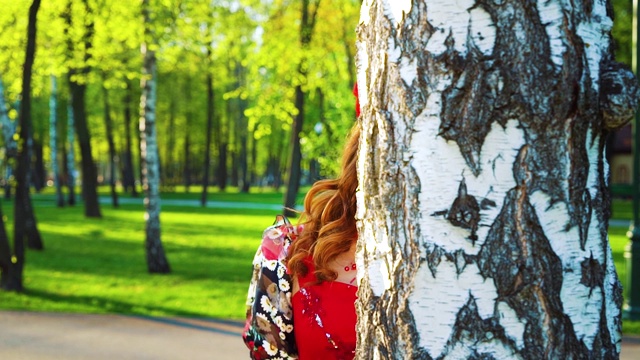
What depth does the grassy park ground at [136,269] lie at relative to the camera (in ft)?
32.9

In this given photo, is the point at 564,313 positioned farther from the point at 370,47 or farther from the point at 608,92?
the point at 370,47

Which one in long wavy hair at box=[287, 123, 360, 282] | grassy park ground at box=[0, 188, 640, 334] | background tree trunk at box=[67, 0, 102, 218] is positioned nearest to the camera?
long wavy hair at box=[287, 123, 360, 282]

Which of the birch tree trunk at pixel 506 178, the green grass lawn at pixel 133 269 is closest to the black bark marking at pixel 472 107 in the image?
the birch tree trunk at pixel 506 178

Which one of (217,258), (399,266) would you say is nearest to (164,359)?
(399,266)

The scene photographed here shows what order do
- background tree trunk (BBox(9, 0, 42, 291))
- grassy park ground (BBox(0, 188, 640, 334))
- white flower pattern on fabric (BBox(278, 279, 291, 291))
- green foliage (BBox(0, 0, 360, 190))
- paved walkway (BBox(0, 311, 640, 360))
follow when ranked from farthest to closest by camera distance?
green foliage (BBox(0, 0, 360, 190)), background tree trunk (BBox(9, 0, 42, 291)), grassy park ground (BBox(0, 188, 640, 334)), paved walkway (BBox(0, 311, 640, 360)), white flower pattern on fabric (BBox(278, 279, 291, 291))

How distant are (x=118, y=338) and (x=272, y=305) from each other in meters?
6.31

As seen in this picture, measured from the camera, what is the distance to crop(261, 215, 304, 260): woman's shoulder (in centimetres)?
217

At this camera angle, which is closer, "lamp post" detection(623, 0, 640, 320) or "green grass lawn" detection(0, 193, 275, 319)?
"lamp post" detection(623, 0, 640, 320)

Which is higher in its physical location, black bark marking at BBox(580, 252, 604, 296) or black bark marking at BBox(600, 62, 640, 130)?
black bark marking at BBox(600, 62, 640, 130)

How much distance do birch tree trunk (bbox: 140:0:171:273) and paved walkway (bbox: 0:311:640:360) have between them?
380 centimetres

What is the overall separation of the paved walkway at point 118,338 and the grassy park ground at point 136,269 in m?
0.63

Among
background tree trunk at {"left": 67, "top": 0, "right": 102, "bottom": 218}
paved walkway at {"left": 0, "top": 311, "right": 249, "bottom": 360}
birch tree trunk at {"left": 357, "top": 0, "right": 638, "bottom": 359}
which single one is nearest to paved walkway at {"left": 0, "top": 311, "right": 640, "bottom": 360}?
paved walkway at {"left": 0, "top": 311, "right": 249, "bottom": 360}

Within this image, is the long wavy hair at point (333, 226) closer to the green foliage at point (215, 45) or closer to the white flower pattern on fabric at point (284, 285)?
the white flower pattern on fabric at point (284, 285)

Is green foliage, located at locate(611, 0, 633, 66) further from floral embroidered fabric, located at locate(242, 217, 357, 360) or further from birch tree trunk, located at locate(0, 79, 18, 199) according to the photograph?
floral embroidered fabric, located at locate(242, 217, 357, 360)
